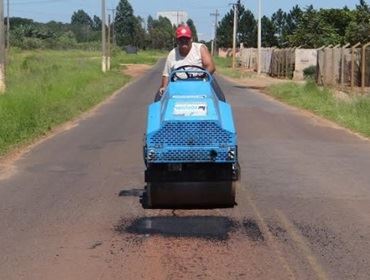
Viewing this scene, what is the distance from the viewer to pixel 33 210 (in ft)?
24.3

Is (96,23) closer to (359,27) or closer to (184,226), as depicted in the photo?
(359,27)

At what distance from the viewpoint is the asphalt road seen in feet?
17.7

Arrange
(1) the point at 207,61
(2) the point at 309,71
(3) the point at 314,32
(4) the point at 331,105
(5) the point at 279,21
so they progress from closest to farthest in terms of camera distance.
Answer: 1. (1) the point at 207,61
2. (4) the point at 331,105
3. (2) the point at 309,71
4. (3) the point at 314,32
5. (5) the point at 279,21

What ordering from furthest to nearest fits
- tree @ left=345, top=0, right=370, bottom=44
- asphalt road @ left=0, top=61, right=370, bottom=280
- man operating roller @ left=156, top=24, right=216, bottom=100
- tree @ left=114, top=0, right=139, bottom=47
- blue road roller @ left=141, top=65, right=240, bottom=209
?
tree @ left=114, top=0, right=139, bottom=47 → tree @ left=345, top=0, right=370, bottom=44 → man operating roller @ left=156, top=24, right=216, bottom=100 → blue road roller @ left=141, top=65, right=240, bottom=209 → asphalt road @ left=0, top=61, right=370, bottom=280

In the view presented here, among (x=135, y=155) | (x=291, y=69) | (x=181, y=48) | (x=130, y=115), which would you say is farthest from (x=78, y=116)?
(x=291, y=69)

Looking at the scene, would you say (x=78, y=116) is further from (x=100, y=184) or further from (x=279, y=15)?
(x=279, y=15)

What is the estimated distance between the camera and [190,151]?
22.2 ft

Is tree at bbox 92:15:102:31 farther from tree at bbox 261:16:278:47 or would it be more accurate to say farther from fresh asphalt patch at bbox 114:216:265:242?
fresh asphalt patch at bbox 114:216:265:242

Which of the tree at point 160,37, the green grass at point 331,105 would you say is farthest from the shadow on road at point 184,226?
the tree at point 160,37

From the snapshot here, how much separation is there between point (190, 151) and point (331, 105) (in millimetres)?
14931

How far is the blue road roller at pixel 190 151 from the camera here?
6773 millimetres

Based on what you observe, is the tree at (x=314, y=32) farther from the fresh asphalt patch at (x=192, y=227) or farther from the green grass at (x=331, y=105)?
the fresh asphalt patch at (x=192, y=227)

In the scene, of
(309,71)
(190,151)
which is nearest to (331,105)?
(190,151)

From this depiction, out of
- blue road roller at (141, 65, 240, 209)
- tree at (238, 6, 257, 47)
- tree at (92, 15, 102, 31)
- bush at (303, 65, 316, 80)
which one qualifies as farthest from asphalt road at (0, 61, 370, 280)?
tree at (92, 15, 102, 31)
